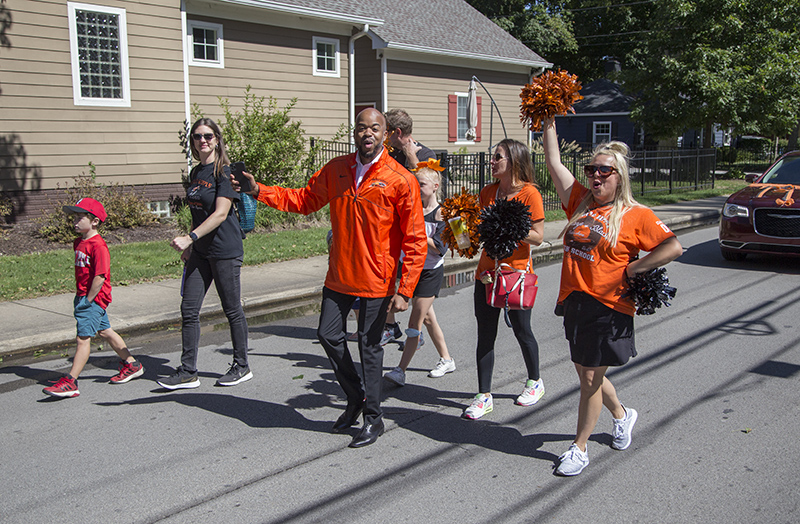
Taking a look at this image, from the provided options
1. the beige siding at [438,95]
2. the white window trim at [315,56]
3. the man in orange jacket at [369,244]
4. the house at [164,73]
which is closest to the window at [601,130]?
the beige siding at [438,95]

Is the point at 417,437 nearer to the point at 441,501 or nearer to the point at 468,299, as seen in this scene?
the point at 441,501

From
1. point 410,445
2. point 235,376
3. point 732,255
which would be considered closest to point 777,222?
point 732,255

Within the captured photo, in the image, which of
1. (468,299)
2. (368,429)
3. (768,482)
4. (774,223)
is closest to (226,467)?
(368,429)

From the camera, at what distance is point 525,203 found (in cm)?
449

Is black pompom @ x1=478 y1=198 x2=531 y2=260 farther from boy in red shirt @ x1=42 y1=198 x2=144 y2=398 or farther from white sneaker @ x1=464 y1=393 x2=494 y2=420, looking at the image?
boy in red shirt @ x1=42 y1=198 x2=144 y2=398

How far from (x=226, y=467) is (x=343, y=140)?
15005 mm

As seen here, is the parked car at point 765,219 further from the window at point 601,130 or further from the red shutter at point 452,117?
the window at point 601,130

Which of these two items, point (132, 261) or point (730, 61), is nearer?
point (132, 261)

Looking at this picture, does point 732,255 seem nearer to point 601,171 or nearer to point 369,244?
point 601,171

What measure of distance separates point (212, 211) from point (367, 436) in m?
2.11

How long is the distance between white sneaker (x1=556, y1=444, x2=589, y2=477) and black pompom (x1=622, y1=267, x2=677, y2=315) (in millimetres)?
925

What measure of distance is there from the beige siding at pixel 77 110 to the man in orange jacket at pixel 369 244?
10.1 meters

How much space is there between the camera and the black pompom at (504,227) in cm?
430

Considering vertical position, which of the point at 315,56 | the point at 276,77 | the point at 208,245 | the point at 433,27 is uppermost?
the point at 433,27
